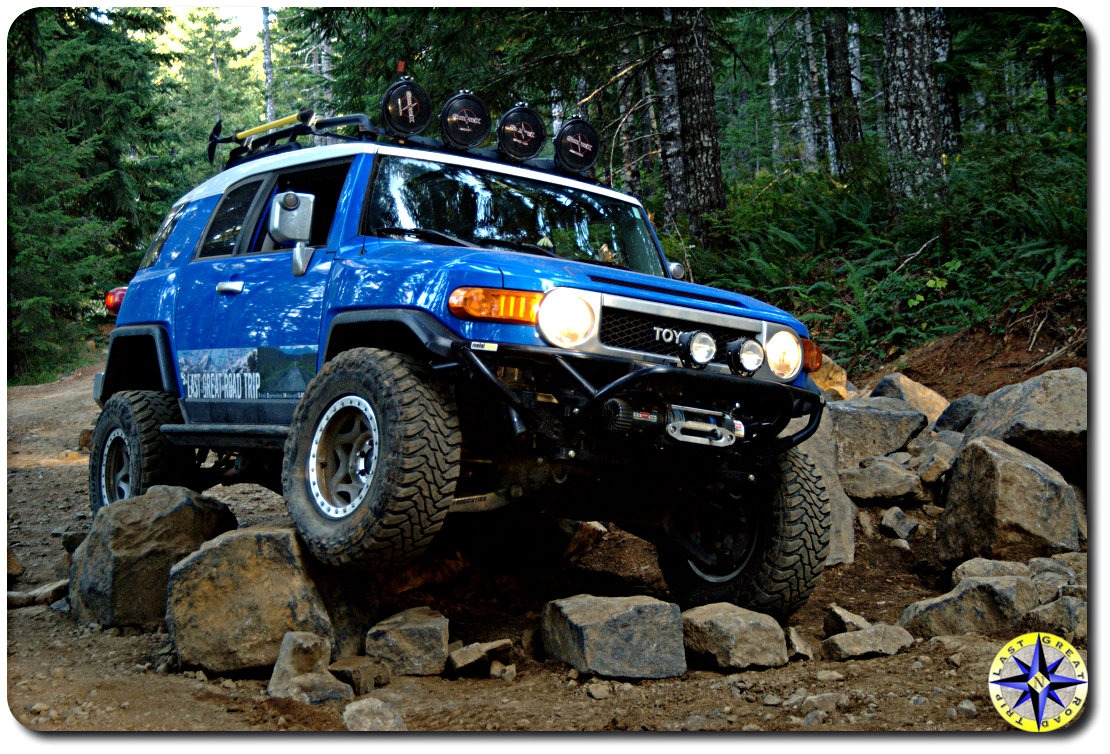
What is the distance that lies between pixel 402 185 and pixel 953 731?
11.3 feet

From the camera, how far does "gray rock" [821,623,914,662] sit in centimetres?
398

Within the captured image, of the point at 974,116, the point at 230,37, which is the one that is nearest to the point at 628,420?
the point at 974,116

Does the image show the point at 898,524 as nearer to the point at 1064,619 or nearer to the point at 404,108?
the point at 1064,619

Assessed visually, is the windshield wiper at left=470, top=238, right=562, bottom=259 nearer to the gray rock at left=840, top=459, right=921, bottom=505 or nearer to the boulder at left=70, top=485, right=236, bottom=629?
the boulder at left=70, top=485, right=236, bottom=629

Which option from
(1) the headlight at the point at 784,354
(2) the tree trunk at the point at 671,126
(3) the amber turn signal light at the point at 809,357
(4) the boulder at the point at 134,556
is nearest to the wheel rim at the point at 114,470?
(4) the boulder at the point at 134,556

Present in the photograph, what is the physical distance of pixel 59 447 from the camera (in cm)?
1068

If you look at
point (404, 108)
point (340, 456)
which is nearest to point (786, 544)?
point (340, 456)

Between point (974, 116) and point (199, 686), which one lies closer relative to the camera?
point (199, 686)

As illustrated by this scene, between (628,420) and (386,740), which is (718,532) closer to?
(628,420)

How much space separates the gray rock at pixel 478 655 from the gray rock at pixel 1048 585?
2443 millimetres

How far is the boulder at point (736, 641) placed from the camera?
12.9 feet

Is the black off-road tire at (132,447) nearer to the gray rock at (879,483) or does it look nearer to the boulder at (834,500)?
the boulder at (834,500)

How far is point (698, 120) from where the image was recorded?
1059 centimetres

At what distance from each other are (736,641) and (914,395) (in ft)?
14.9
